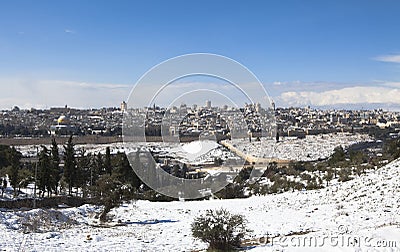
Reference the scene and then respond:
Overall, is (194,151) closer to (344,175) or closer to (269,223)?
(269,223)

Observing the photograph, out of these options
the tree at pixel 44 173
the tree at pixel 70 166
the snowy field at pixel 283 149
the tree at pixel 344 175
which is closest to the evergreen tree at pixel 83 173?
the tree at pixel 70 166

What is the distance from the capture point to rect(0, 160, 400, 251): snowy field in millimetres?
11141

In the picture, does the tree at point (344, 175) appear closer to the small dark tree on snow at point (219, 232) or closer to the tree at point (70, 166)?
the small dark tree on snow at point (219, 232)

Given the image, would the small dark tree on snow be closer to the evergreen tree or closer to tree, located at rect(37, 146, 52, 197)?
tree, located at rect(37, 146, 52, 197)

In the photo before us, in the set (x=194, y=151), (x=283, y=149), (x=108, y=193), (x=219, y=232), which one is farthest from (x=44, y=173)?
(x=283, y=149)

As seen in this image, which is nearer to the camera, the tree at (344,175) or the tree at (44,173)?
the tree at (44,173)

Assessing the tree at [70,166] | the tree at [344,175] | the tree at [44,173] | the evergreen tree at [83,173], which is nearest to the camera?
the tree at [44,173]

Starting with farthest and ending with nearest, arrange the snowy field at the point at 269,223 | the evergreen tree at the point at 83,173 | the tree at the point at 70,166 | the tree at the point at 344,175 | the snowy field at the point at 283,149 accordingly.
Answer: the evergreen tree at the point at 83,173 → the tree at the point at 70,166 → the tree at the point at 344,175 → the snowy field at the point at 283,149 → the snowy field at the point at 269,223

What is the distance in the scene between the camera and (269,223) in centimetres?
1691

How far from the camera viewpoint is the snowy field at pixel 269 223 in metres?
11.1

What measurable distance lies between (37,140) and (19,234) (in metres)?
81.0

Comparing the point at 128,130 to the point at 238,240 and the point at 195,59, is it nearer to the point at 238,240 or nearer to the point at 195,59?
the point at 195,59

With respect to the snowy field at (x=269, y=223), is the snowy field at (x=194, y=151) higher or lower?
higher

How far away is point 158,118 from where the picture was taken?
20.7 metres
